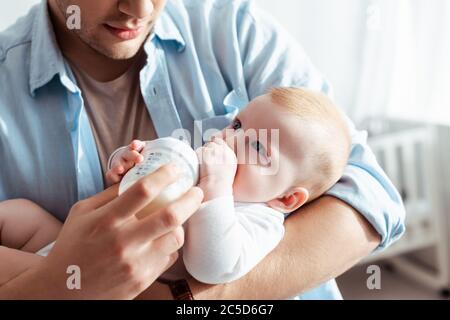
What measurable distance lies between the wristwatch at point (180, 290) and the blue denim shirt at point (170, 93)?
1.13ft

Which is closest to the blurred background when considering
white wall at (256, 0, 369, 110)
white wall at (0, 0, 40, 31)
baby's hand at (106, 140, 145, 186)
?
white wall at (256, 0, 369, 110)

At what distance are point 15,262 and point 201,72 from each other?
1.90 feet

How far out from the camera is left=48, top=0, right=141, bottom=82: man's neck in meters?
1.37

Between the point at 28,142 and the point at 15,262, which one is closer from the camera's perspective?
the point at 15,262

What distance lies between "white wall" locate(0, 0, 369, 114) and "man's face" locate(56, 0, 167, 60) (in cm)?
153

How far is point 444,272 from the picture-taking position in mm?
2840

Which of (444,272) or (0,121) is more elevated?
(0,121)

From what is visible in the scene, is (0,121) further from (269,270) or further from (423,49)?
(423,49)

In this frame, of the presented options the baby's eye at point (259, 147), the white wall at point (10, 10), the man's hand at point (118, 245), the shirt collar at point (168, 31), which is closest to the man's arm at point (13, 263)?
the man's hand at point (118, 245)

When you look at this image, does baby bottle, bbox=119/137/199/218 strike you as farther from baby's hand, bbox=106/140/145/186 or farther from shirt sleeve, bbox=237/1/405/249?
shirt sleeve, bbox=237/1/405/249

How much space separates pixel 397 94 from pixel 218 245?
87.4 inches
